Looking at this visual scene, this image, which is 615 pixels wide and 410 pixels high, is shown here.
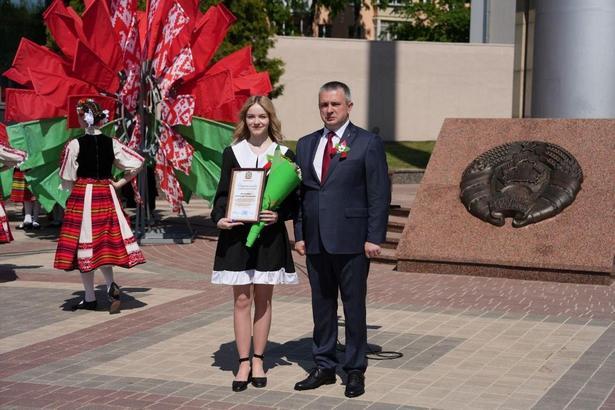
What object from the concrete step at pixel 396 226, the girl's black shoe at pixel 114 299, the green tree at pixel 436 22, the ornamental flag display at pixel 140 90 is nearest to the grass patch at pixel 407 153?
the ornamental flag display at pixel 140 90

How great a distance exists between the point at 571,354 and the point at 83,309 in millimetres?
4393

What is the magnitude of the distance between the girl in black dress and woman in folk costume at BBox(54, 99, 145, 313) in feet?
9.89

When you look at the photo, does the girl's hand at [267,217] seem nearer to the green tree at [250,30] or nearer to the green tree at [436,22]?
the green tree at [250,30]

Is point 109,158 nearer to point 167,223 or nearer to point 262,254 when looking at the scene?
point 262,254

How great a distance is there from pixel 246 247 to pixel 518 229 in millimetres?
6090

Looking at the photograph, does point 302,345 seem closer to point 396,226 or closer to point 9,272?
point 9,272

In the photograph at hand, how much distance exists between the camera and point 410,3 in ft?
236

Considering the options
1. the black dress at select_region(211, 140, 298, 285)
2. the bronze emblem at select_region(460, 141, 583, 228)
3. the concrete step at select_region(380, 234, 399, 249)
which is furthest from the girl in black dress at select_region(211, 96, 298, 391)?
the concrete step at select_region(380, 234, 399, 249)

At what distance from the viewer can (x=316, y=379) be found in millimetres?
6781

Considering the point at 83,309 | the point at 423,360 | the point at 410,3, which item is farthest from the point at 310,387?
the point at 410,3

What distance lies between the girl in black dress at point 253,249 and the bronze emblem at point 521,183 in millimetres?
5857

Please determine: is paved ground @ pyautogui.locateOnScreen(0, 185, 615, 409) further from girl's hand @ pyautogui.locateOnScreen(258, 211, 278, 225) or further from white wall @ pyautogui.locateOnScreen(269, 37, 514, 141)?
white wall @ pyautogui.locateOnScreen(269, 37, 514, 141)

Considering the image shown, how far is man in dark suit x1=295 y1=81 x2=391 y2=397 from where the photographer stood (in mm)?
6621

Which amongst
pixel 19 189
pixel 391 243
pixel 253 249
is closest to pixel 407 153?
pixel 19 189
